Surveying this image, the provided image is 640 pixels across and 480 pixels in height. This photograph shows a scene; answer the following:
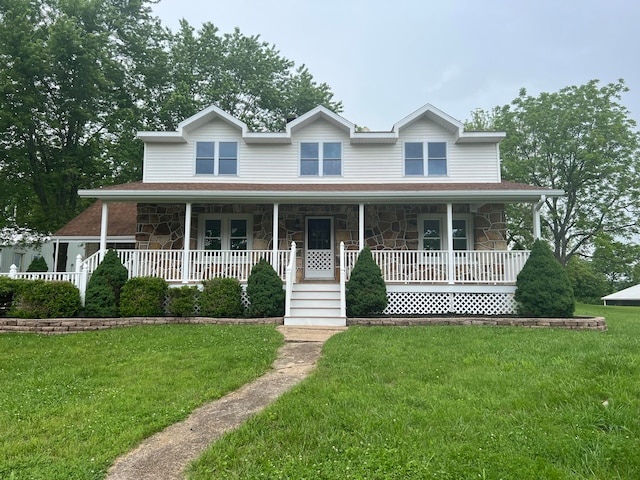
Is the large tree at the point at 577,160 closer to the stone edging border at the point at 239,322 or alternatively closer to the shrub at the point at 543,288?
the shrub at the point at 543,288

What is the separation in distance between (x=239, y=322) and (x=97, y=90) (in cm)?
1576

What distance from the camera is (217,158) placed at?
12.8 metres

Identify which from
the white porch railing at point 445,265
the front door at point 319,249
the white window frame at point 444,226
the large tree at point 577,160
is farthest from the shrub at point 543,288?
the large tree at point 577,160

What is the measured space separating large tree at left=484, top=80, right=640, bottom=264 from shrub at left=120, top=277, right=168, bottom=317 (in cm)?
1929

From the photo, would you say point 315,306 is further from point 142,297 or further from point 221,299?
point 142,297

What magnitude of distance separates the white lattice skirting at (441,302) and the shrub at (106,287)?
676 centimetres

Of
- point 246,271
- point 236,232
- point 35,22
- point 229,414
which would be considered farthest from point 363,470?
point 35,22

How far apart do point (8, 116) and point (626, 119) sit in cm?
3000

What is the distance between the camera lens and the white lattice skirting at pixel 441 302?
10281 millimetres

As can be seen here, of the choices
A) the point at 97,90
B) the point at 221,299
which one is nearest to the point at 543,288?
the point at 221,299

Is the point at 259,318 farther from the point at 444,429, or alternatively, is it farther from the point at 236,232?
the point at 444,429

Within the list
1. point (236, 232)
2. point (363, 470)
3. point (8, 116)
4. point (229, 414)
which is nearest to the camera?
point (363, 470)

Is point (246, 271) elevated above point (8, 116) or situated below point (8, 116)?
below

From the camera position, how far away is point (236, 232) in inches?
491
